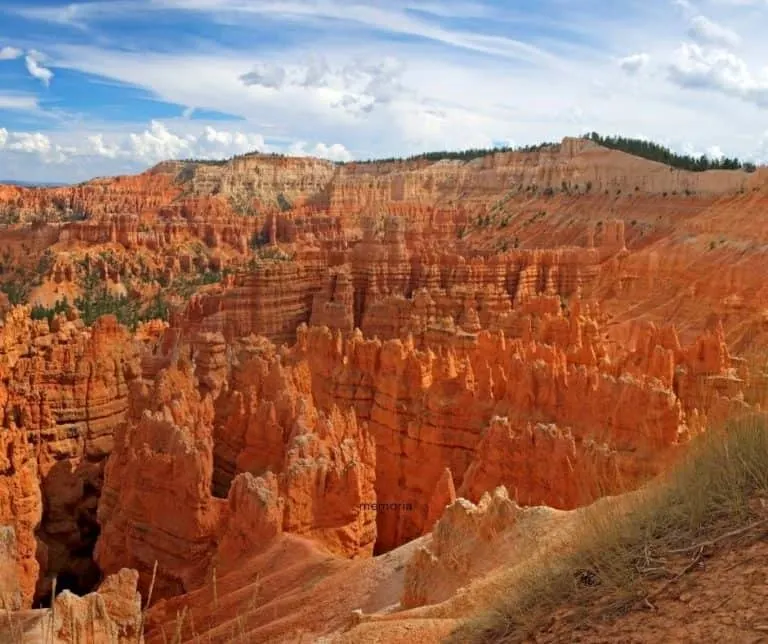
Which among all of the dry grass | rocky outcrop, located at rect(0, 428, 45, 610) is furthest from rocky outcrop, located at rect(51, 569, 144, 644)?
rocky outcrop, located at rect(0, 428, 45, 610)

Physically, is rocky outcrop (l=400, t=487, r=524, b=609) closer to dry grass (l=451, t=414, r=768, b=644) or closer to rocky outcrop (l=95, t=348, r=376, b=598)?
rocky outcrop (l=95, t=348, r=376, b=598)

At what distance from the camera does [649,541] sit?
3.61 meters

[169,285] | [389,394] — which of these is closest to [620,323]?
[389,394]

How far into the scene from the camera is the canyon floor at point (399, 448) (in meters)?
4.02

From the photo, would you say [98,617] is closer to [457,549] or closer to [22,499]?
[457,549]

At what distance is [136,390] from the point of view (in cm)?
1683

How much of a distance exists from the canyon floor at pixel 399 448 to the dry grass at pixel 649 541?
2cm

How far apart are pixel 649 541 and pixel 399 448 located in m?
13.4

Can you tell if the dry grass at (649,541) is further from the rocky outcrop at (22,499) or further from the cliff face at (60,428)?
the cliff face at (60,428)

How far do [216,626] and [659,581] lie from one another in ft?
24.5

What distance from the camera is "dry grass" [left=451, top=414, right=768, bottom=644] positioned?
3438 millimetres

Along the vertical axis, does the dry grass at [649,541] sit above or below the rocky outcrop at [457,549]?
above

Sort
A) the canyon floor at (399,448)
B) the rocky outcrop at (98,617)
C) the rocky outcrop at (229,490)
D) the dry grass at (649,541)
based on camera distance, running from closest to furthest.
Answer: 1. the dry grass at (649,541)
2. the canyon floor at (399,448)
3. the rocky outcrop at (98,617)
4. the rocky outcrop at (229,490)

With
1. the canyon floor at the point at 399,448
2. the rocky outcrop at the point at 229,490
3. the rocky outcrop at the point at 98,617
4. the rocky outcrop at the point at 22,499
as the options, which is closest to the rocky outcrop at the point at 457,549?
the canyon floor at the point at 399,448
